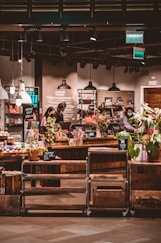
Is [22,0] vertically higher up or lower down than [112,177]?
higher up

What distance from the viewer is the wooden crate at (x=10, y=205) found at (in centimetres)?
746

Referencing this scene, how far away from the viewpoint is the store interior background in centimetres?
1528

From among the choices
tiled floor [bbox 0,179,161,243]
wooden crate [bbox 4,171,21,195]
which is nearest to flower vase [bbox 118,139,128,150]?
tiled floor [bbox 0,179,161,243]

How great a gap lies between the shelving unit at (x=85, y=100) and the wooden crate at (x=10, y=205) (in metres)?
9.49

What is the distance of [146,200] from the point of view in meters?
7.53

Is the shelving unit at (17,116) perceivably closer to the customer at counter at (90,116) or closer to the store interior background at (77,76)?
the store interior background at (77,76)

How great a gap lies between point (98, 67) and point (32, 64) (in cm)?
302

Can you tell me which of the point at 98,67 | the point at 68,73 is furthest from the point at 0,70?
the point at 98,67

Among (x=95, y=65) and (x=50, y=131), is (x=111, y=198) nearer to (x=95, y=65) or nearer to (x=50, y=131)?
(x=50, y=131)

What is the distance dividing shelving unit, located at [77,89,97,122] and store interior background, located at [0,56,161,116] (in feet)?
0.89

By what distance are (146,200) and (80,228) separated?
139cm

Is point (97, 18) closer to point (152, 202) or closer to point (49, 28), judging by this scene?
point (49, 28)

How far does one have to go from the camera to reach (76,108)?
54.3ft

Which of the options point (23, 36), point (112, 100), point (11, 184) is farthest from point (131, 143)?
point (112, 100)
